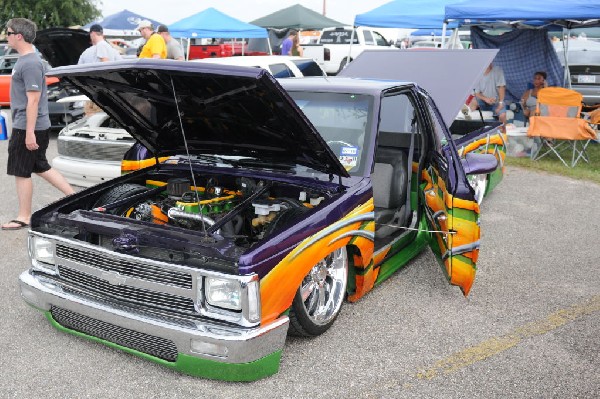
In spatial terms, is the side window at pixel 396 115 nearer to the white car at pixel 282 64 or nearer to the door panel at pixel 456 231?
the door panel at pixel 456 231

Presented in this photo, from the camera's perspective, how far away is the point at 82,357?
142 inches

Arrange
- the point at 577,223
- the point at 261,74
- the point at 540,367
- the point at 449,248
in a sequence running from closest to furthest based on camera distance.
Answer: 1. the point at 261,74
2. the point at 540,367
3. the point at 449,248
4. the point at 577,223

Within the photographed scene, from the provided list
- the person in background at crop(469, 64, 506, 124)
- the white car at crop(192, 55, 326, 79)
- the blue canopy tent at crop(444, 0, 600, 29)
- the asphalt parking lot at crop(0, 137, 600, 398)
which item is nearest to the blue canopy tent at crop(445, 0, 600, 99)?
the blue canopy tent at crop(444, 0, 600, 29)

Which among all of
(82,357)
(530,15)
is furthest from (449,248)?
(530,15)

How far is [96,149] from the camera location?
23.1 feet

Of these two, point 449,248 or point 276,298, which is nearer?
point 276,298

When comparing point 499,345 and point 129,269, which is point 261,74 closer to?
point 129,269

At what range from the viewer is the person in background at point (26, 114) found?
18.7 feet

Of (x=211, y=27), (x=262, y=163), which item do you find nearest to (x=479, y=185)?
(x=262, y=163)

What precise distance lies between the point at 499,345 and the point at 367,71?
3913mm

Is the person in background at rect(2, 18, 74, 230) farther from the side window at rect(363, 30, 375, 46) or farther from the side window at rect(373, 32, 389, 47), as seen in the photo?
the side window at rect(373, 32, 389, 47)

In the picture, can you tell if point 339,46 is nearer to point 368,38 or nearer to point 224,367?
point 368,38

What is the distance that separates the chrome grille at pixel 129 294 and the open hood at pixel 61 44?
32.0ft

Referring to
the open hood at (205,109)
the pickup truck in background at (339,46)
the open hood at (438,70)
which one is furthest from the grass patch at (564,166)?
the pickup truck in background at (339,46)
